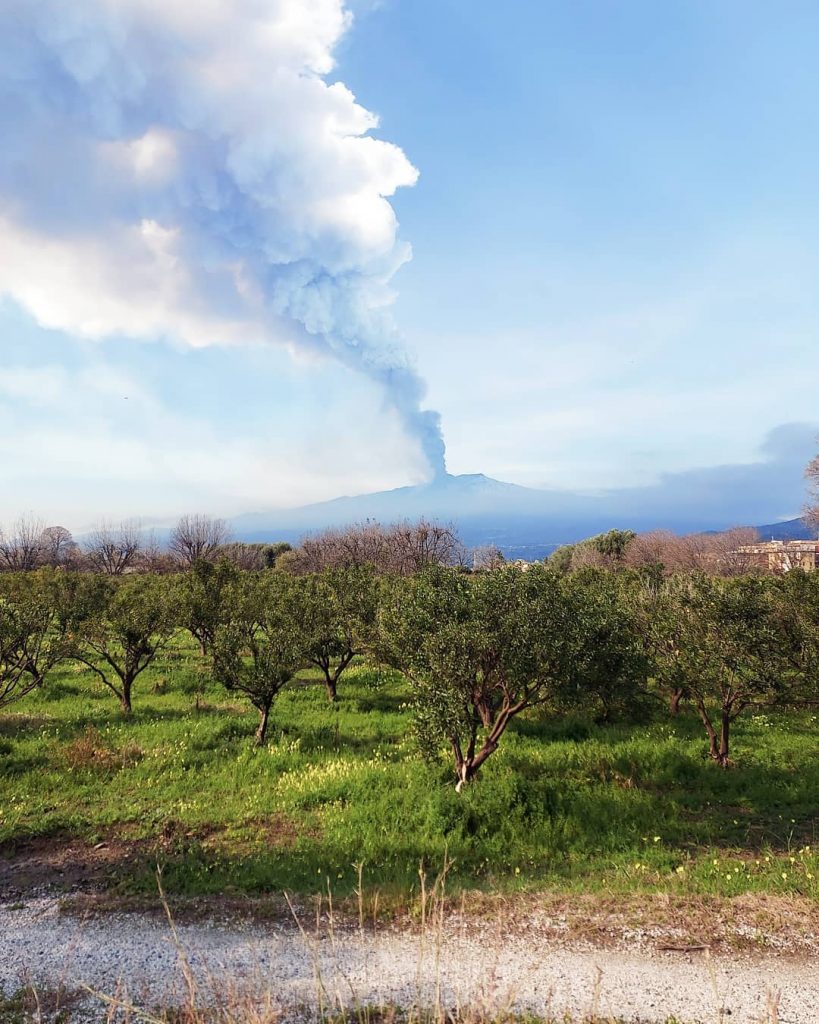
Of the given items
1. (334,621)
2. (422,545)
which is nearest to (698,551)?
(422,545)

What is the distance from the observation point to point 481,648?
16281 mm

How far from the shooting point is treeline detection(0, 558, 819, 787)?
54.7 ft

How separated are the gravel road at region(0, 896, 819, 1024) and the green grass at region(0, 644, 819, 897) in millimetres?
2135

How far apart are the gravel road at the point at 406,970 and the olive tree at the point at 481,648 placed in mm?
6986

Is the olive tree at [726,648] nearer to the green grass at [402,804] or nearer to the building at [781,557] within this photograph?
the green grass at [402,804]

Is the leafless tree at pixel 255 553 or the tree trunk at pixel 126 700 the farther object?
the leafless tree at pixel 255 553

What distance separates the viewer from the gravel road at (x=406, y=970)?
316 inches

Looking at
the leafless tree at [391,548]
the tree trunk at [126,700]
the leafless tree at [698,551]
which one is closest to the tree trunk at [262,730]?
the tree trunk at [126,700]

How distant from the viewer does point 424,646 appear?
16.9 m

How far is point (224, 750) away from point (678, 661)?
18436 mm

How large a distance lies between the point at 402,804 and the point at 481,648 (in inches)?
215

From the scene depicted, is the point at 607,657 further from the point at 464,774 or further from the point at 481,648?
the point at 464,774

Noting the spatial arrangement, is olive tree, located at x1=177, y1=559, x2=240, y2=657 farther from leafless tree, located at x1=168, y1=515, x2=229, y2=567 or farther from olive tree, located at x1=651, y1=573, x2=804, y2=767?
leafless tree, located at x1=168, y1=515, x2=229, y2=567

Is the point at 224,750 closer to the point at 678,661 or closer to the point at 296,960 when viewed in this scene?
the point at 296,960
